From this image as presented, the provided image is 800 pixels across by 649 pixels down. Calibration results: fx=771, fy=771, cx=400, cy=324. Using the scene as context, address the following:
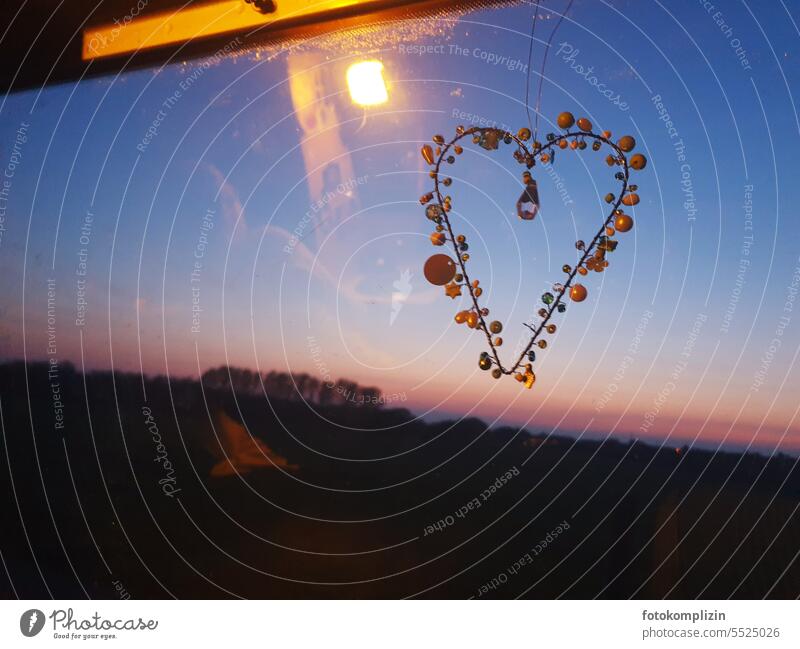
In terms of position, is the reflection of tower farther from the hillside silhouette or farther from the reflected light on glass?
the hillside silhouette

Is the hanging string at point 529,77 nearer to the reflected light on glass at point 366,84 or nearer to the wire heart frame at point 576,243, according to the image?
the wire heart frame at point 576,243

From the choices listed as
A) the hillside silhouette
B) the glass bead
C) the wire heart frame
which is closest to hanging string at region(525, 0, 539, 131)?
the wire heart frame

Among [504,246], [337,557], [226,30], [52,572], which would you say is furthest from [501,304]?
[52,572]

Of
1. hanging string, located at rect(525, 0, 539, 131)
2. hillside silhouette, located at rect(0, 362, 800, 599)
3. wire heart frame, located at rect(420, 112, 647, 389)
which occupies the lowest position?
hillside silhouette, located at rect(0, 362, 800, 599)

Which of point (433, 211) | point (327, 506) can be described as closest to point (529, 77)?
point (433, 211)

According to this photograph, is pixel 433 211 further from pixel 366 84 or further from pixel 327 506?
pixel 327 506

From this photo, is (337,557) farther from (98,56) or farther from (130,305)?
(98,56)
